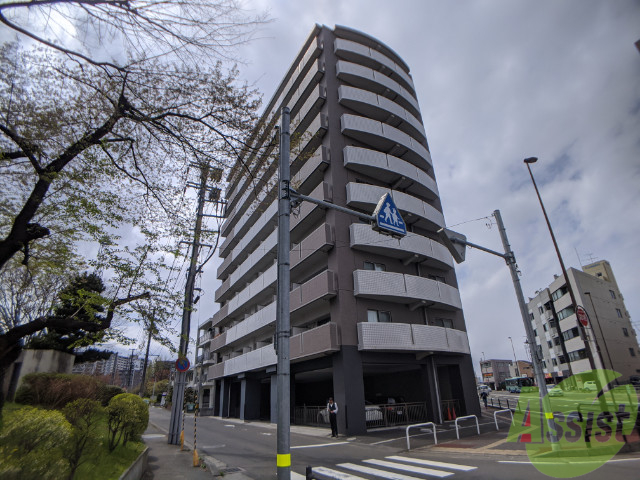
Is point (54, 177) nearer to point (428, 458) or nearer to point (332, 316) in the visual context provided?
point (428, 458)

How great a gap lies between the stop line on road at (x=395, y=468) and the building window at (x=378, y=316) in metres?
8.18

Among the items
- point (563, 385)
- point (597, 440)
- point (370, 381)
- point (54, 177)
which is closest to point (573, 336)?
point (563, 385)

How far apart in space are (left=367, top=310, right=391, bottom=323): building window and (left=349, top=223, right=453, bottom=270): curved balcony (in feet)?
11.3

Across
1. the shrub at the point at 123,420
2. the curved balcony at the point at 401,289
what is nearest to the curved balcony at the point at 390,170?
the curved balcony at the point at 401,289

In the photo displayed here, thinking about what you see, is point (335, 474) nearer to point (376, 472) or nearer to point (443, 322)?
point (376, 472)

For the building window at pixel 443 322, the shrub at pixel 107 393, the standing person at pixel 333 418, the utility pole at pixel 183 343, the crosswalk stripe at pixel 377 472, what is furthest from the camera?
the building window at pixel 443 322

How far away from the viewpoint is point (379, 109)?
22.6 meters

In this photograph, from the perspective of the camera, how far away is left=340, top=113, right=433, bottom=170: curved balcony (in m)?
20.8

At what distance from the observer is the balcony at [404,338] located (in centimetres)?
1577

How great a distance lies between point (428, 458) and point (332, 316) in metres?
8.32

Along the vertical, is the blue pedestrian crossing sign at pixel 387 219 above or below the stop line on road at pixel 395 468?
above

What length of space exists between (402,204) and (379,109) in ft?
24.1

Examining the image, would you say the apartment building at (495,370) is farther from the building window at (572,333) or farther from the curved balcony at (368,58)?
the curved balcony at (368,58)

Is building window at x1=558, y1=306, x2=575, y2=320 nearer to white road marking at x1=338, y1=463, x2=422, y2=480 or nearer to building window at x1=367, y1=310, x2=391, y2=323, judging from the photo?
building window at x1=367, y1=310, x2=391, y2=323
